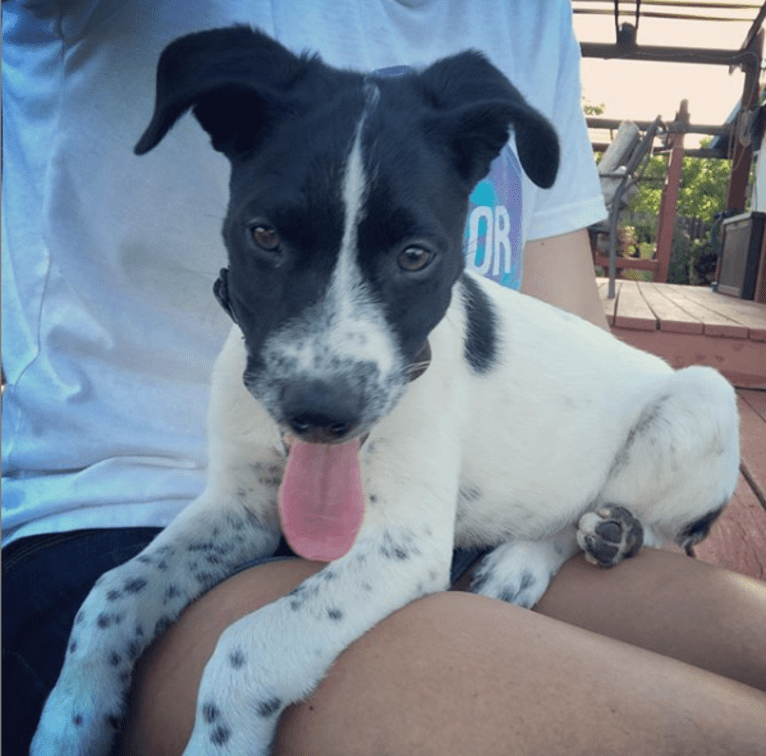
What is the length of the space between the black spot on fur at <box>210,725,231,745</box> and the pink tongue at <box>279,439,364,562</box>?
330mm

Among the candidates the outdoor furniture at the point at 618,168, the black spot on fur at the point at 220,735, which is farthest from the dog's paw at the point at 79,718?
the outdoor furniture at the point at 618,168

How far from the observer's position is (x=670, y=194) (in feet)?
48.0

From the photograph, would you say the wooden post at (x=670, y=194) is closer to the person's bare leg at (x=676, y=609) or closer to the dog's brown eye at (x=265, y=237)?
the person's bare leg at (x=676, y=609)

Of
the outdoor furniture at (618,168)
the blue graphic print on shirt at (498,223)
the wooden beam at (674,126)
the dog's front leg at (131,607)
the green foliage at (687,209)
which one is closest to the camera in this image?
the dog's front leg at (131,607)

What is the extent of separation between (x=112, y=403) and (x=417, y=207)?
0.83 metres

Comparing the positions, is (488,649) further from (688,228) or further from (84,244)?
(688,228)

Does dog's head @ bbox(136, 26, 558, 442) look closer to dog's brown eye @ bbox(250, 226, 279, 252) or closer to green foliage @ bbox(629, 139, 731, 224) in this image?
dog's brown eye @ bbox(250, 226, 279, 252)

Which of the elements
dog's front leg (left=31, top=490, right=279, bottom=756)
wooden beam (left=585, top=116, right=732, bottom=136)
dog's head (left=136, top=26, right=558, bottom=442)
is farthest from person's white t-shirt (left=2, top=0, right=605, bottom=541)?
wooden beam (left=585, top=116, right=732, bottom=136)

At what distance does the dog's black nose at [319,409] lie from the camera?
136 centimetres

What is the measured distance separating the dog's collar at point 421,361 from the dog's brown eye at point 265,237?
0.39 metres

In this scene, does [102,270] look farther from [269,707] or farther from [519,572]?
[519,572]

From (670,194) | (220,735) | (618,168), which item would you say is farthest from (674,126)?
(220,735)

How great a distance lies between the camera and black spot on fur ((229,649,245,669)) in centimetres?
137

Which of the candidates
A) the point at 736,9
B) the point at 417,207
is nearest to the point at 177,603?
the point at 417,207
